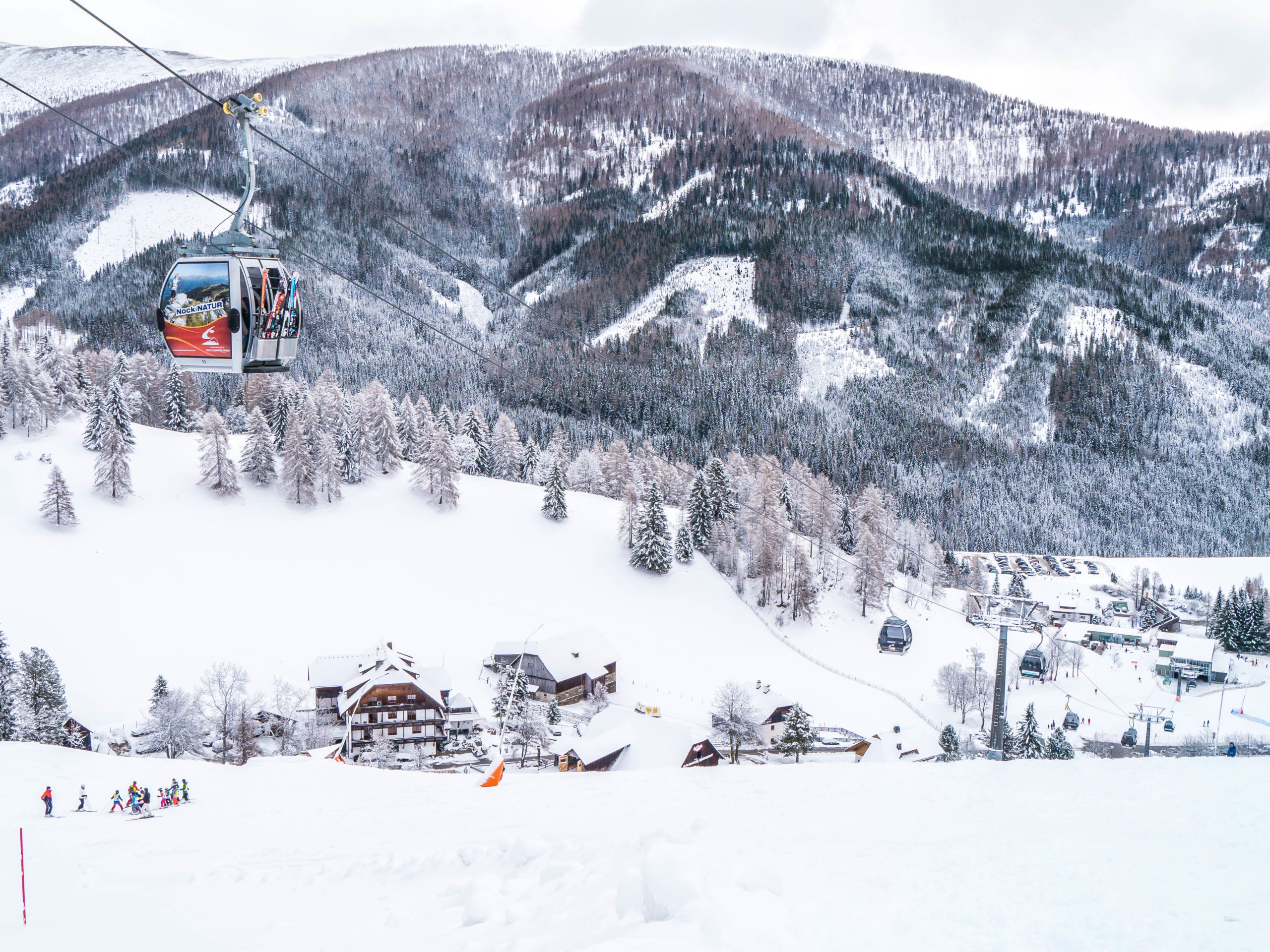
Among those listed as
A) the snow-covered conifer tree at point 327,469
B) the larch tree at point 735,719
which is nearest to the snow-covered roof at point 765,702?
the larch tree at point 735,719

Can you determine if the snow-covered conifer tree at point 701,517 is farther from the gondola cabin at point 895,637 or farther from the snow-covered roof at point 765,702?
the gondola cabin at point 895,637

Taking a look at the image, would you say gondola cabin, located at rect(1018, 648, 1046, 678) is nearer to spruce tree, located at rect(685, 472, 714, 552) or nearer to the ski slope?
the ski slope

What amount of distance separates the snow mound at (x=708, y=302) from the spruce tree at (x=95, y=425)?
5035 inches

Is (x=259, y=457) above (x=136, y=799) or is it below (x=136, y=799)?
above

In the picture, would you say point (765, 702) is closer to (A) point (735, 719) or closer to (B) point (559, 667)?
(A) point (735, 719)

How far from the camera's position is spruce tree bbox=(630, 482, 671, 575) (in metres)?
53.0

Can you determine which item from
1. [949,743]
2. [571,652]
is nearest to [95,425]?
[571,652]

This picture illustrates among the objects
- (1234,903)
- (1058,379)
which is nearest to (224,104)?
(1234,903)

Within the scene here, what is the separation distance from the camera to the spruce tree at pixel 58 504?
44.7 metres

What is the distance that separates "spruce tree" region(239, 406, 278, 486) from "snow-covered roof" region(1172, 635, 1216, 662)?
6814 centimetres

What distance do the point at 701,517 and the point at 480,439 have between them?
25.5 metres

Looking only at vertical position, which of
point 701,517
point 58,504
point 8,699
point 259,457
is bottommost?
point 8,699

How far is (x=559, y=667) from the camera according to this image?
4156 centimetres

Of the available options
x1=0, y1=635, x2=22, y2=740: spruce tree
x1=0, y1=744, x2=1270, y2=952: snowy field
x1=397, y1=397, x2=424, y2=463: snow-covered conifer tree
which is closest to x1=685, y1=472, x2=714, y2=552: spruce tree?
x1=397, y1=397, x2=424, y2=463: snow-covered conifer tree
